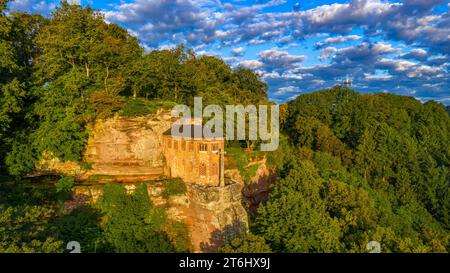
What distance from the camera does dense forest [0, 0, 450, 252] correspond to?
76.9 feet

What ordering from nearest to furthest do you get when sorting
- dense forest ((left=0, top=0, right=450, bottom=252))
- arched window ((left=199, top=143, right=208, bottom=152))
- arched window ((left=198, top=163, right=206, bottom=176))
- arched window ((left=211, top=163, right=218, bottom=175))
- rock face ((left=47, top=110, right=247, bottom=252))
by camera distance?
dense forest ((left=0, top=0, right=450, bottom=252)) < rock face ((left=47, top=110, right=247, bottom=252)) < arched window ((left=199, top=143, right=208, bottom=152)) < arched window ((left=198, top=163, right=206, bottom=176)) < arched window ((left=211, top=163, right=218, bottom=175))

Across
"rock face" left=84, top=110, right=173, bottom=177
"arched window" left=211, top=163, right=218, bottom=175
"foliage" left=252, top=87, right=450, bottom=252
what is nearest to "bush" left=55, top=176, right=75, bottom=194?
"rock face" left=84, top=110, right=173, bottom=177

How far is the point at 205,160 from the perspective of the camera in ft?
92.6

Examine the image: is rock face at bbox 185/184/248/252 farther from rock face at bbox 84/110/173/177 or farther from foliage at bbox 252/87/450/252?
rock face at bbox 84/110/173/177

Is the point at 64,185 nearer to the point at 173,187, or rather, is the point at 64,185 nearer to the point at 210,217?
the point at 173,187

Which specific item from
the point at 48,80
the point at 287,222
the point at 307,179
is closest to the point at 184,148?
the point at 287,222

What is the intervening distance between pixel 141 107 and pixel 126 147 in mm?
4359

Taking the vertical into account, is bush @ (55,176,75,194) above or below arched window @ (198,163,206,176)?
below

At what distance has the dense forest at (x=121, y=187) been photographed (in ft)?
76.9
